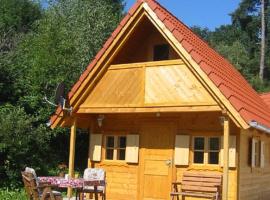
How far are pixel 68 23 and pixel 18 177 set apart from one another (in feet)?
44.7

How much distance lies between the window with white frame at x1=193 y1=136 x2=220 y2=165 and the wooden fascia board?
186 cm

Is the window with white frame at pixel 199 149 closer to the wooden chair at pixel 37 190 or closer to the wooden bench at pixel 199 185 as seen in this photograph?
the wooden bench at pixel 199 185

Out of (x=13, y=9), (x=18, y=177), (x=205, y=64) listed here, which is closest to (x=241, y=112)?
(x=205, y=64)

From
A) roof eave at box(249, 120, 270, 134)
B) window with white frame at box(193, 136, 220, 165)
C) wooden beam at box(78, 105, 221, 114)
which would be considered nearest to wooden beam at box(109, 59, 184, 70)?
wooden beam at box(78, 105, 221, 114)

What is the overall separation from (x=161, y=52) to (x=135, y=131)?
2.30 meters

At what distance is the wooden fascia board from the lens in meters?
10.2

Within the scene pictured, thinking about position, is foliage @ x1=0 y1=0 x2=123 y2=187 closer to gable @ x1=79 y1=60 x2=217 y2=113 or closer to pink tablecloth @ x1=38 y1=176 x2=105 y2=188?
gable @ x1=79 y1=60 x2=217 y2=113

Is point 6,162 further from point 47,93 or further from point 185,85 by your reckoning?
point 185,85

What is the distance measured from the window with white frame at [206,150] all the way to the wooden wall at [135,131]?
0.15 meters

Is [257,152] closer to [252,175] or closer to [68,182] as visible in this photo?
[252,175]

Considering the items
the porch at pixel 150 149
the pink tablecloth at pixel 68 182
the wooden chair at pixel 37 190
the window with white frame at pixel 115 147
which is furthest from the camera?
the window with white frame at pixel 115 147

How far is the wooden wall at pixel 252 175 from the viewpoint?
11.9 m

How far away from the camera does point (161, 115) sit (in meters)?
12.9

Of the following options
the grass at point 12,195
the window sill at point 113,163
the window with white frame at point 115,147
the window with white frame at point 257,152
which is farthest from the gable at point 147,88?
the grass at point 12,195
